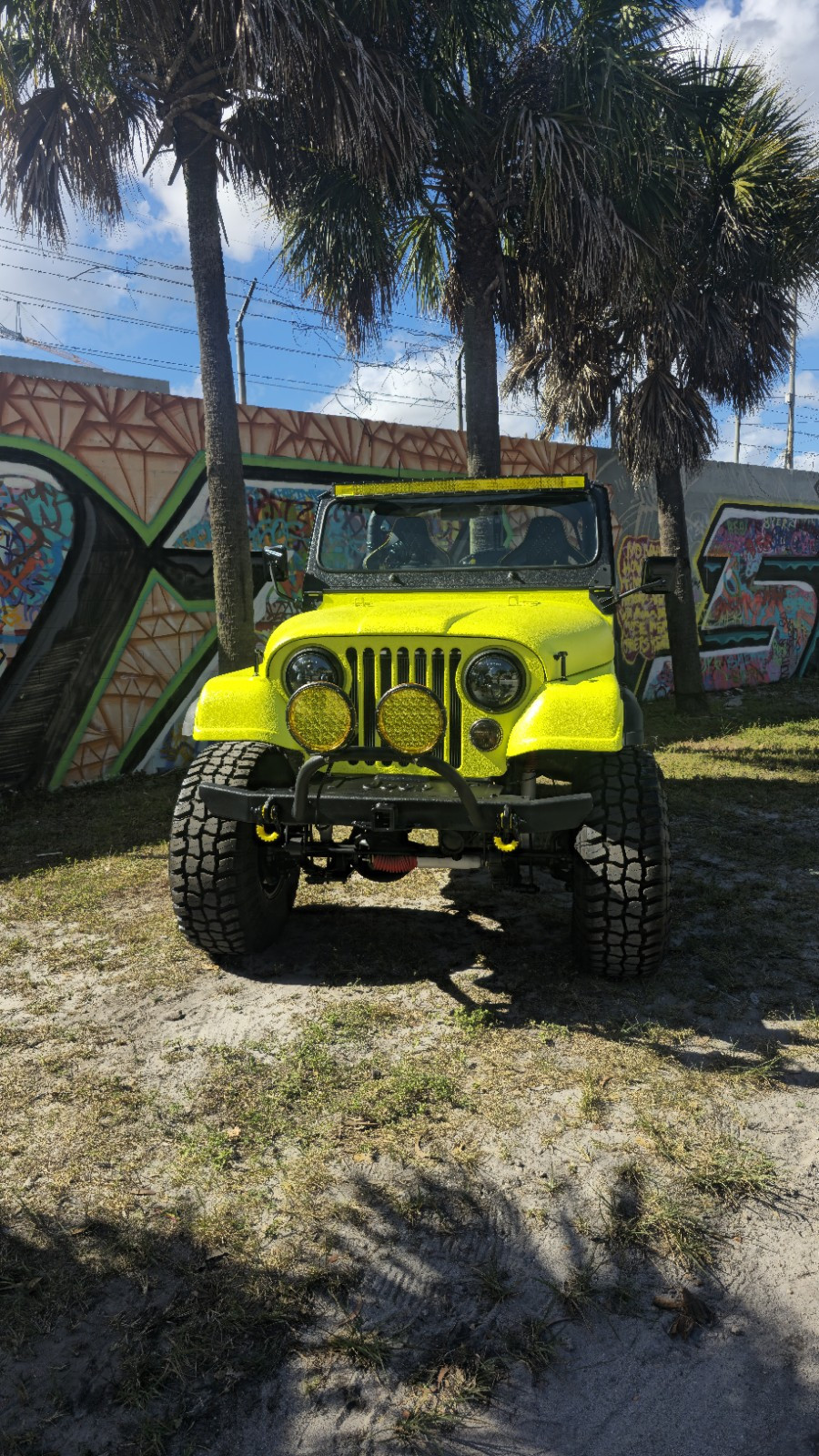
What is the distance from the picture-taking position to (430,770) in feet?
11.6

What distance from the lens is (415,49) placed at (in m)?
7.22

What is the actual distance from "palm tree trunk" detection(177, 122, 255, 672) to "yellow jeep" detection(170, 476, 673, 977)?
10.8 ft

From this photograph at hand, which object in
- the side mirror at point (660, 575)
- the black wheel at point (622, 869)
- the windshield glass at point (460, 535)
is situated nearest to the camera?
the black wheel at point (622, 869)

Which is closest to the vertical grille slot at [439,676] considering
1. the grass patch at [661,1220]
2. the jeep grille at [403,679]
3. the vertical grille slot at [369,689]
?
the jeep grille at [403,679]

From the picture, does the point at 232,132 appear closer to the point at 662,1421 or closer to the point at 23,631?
the point at 23,631

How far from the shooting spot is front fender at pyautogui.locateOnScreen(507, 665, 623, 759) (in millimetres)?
3326

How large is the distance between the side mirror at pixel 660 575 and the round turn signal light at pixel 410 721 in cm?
174

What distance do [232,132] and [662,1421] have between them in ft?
27.4

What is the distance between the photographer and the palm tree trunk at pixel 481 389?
821 centimetres

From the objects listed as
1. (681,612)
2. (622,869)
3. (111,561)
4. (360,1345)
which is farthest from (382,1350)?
(681,612)

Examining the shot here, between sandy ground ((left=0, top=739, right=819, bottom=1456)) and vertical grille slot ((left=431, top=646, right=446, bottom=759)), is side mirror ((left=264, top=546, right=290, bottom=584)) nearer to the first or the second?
vertical grille slot ((left=431, top=646, right=446, bottom=759))

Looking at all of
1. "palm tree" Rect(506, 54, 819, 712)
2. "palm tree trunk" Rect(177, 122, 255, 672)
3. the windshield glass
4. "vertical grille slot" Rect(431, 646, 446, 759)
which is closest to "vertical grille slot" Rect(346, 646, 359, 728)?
"vertical grille slot" Rect(431, 646, 446, 759)

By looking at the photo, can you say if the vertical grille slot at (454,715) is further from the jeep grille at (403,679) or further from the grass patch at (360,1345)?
the grass patch at (360,1345)

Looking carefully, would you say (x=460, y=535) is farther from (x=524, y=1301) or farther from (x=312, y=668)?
(x=524, y=1301)
